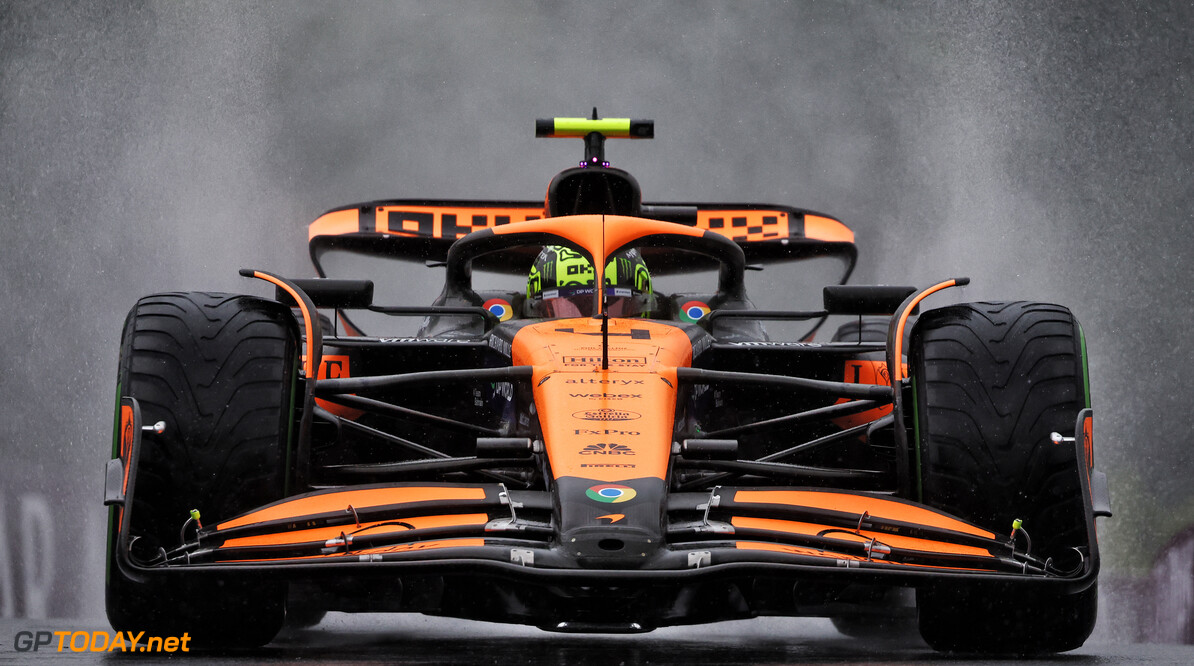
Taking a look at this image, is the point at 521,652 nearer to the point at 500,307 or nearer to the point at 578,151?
the point at 500,307

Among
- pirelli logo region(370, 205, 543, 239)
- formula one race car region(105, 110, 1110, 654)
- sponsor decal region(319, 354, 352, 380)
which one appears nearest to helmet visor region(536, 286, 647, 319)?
formula one race car region(105, 110, 1110, 654)

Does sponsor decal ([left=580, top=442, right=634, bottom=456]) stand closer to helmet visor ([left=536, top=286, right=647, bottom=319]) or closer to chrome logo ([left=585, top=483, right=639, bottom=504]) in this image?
chrome logo ([left=585, top=483, right=639, bottom=504])

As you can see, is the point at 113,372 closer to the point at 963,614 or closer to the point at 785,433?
the point at 785,433

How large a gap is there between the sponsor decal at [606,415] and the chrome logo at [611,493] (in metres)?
0.40

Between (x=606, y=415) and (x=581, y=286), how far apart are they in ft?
5.04

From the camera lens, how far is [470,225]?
285 inches

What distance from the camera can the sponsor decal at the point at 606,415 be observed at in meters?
3.58

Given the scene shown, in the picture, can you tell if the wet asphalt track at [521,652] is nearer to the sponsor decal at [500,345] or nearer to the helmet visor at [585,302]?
the sponsor decal at [500,345]

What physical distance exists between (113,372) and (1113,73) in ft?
31.9

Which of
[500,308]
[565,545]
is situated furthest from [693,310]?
[565,545]

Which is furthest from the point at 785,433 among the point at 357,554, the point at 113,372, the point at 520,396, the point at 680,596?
the point at 113,372

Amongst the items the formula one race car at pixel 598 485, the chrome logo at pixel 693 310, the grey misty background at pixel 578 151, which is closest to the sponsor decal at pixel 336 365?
the formula one race car at pixel 598 485

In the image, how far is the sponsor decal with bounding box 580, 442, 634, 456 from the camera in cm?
339

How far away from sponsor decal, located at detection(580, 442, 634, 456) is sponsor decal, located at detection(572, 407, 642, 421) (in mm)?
150
